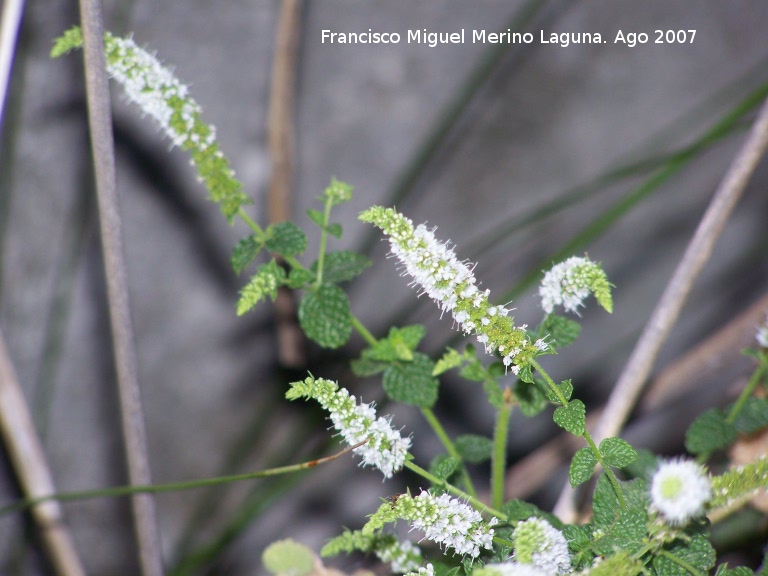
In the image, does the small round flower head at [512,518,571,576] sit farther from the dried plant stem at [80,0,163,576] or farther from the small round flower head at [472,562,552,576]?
the dried plant stem at [80,0,163,576]

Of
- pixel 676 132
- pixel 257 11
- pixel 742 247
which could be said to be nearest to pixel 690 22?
pixel 676 132

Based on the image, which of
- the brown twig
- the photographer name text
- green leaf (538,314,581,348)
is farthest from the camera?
the photographer name text

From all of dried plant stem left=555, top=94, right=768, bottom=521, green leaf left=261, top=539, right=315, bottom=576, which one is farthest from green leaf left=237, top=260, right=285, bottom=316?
dried plant stem left=555, top=94, right=768, bottom=521

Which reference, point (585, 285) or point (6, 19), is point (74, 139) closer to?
point (6, 19)

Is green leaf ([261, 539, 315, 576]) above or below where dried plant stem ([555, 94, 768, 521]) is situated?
below

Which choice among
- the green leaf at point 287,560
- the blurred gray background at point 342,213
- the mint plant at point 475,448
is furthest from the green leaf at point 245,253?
the blurred gray background at point 342,213

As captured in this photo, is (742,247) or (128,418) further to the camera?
(742,247)

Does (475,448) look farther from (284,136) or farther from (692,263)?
(284,136)
